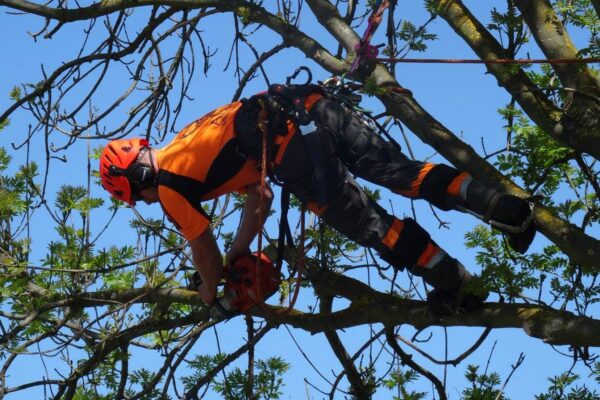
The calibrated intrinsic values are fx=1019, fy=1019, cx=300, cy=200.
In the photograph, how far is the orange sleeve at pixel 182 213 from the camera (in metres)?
4.51

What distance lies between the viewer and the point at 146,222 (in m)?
5.64

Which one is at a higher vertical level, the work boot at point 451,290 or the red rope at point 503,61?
the red rope at point 503,61

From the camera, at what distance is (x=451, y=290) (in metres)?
4.26

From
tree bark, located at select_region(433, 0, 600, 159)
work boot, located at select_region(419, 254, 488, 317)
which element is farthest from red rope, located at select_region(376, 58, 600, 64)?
work boot, located at select_region(419, 254, 488, 317)

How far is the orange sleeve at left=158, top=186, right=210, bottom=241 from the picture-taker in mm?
4508

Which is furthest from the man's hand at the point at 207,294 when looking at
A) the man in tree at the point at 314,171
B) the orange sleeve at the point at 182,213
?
the orange sleeve at the point at 182,213

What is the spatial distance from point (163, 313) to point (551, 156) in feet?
7.08

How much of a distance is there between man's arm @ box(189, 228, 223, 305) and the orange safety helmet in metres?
0.42

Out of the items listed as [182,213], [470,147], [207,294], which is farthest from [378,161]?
[207,294]

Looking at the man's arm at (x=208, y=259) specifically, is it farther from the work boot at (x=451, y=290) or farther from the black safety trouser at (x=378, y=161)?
the work boot at (x=451, y=290)

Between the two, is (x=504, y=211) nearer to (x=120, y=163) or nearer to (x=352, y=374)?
(x=352, y=374)

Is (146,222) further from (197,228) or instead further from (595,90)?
(595,90)

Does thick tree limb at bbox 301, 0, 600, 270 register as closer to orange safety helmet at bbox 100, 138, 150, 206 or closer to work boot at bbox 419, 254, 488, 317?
work boot at bbox 419, 254, 488, 317

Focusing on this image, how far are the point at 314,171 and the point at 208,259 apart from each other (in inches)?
28.7
